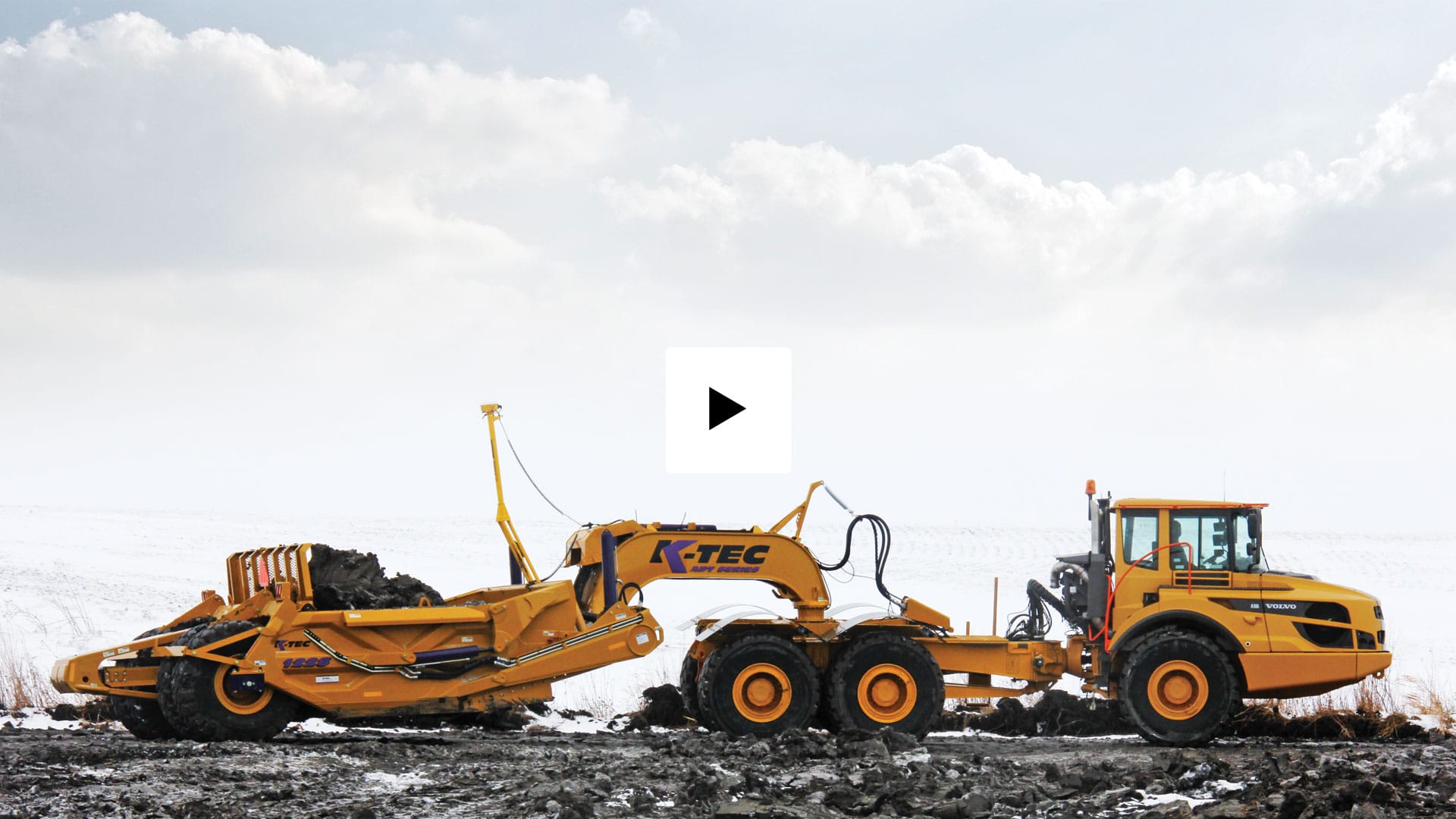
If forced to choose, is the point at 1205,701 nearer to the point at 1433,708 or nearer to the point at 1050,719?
the point at 1050,719

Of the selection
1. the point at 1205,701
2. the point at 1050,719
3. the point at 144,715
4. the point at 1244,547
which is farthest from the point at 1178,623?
the point at 144,715

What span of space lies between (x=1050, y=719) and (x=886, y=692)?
257 centimetres

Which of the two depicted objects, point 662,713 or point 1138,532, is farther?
point 662,713

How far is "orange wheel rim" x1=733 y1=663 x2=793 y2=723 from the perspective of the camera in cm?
1257

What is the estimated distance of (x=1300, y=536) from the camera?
44.1m

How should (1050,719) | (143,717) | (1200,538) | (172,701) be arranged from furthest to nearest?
(1050,719), (1200,538), (143,717), (172,701)

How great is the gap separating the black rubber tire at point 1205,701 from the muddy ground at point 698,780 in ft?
2.50

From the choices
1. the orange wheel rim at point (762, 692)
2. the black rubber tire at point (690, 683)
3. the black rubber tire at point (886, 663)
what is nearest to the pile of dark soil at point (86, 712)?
the black rubber tire at point (690, 683)

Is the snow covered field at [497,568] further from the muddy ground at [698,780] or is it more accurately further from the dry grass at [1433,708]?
the muddy ground at [698,780]

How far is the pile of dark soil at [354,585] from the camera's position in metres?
12.5

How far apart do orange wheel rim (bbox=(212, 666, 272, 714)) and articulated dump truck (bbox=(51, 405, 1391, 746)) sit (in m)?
0.01

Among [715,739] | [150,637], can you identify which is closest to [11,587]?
[150,637]

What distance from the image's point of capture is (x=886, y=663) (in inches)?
502

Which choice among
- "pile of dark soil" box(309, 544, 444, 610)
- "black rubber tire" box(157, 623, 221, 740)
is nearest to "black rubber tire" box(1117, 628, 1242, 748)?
"pile of dark soil" box(309, 544, 444, 610)
